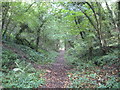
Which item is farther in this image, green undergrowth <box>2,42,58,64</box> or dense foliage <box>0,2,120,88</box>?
green undergrowth <box>2,42,58,64</box>

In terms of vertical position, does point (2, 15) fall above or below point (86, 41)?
above

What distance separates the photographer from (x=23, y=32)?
14461mm

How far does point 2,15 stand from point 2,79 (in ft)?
20.0

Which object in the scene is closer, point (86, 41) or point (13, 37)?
point (86, 41)

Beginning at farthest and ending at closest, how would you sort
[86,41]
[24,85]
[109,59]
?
[86,41], [109,59], [24,85]

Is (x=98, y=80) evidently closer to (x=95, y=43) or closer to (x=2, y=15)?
(x=95, y=43)

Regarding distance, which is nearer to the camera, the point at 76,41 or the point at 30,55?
the point at 30,55

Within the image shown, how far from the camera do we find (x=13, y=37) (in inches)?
563

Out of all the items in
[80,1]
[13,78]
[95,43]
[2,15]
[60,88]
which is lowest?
[60,88]

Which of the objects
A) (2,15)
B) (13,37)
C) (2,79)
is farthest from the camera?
(13,37)

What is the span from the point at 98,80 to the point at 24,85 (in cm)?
353

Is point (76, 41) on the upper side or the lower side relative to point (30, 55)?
upper

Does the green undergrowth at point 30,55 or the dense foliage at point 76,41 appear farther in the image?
the green undergrowth at point 30,55

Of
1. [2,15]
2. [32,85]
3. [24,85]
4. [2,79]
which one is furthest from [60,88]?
[2,15]
